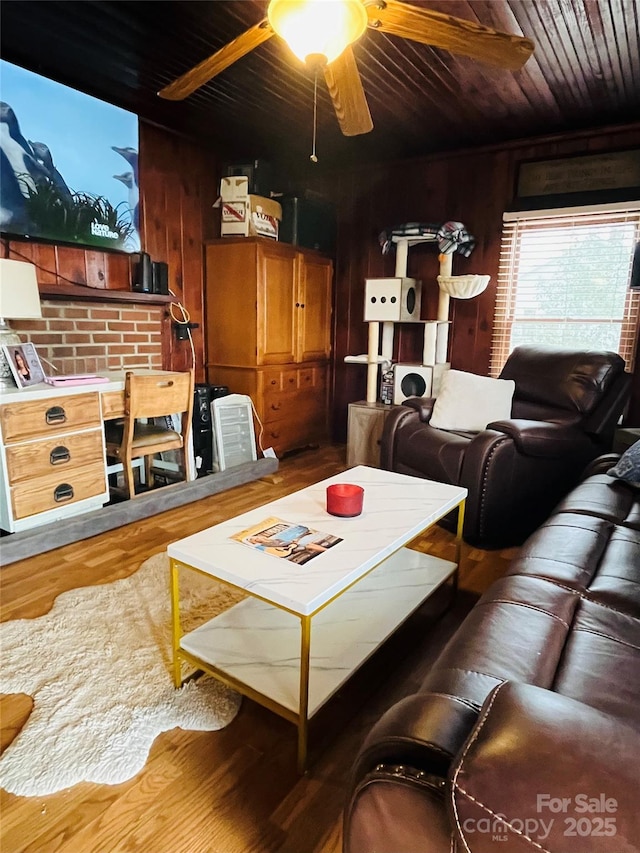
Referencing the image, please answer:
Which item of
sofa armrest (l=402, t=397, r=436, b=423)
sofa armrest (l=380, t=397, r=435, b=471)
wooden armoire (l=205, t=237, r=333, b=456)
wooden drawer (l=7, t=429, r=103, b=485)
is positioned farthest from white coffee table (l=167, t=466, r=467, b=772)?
wooden armoire (l=205, t=237, r=333, b=456)

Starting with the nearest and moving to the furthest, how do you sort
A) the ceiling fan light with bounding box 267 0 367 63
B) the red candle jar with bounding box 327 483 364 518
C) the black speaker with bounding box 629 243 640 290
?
the ceiling fan light with bounding box 267 0 367 63 → the red candle jar with bounding box 327 483 364 518 → the black speaker with bounding box 629 243 640 290

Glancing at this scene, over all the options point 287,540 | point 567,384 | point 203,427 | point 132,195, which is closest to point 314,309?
point 203,427

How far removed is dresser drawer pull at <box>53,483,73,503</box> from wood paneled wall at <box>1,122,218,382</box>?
1086 millimetres

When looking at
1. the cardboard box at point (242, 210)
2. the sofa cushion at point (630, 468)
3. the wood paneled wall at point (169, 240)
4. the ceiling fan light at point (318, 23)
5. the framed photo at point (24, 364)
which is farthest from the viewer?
the cardboard box at point (242, 210)

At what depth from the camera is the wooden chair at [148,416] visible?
2.73 meters

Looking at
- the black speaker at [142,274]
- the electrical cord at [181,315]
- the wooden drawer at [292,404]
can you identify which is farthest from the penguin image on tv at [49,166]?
the wooden drawer at [292,404]

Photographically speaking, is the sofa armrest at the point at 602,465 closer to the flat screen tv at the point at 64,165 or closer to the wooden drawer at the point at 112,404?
the wooden drawer at the point at 112,404

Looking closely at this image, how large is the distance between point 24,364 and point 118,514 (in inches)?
33.8

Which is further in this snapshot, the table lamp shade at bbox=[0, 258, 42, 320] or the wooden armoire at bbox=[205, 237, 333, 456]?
the wooden armoire at bbox=[205, 237, 333, 456]

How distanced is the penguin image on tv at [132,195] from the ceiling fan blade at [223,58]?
1.23 meters

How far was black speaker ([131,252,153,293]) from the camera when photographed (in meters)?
3.22

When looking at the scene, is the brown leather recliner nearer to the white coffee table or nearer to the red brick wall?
the white coffee table

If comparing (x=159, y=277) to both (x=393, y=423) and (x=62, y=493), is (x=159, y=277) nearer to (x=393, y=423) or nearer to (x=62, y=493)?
(x=62, y=493)

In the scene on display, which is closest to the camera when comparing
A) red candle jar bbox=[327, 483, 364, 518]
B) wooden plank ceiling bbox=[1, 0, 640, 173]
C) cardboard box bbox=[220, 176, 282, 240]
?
red candle jar bbox=[327, 483, 364, 518]
